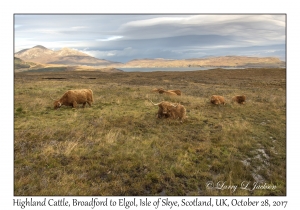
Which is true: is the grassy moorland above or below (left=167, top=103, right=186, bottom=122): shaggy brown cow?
below

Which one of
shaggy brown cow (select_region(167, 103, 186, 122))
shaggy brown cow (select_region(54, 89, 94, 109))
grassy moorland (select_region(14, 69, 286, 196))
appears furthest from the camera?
shaggy brown cow (select_region(54, 89, 94, 109))

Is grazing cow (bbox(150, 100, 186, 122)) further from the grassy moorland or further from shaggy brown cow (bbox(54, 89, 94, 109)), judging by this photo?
shaggy brown cow (bbox(54, 89, 94, 109))

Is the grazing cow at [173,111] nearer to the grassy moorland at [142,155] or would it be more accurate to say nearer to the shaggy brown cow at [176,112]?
the shaggy brown cow at [176,112]

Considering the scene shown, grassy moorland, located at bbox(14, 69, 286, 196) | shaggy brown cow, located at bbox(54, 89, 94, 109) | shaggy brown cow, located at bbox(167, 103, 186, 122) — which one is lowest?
grassy moorland, located at bbox(14, 69, 286, 196)

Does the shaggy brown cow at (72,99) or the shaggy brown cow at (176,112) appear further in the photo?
the shaggy brown cow at (72,99)

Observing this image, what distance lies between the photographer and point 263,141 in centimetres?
886

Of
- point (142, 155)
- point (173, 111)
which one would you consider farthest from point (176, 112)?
point (142, 155)

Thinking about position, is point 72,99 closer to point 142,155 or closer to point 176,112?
point 176,112

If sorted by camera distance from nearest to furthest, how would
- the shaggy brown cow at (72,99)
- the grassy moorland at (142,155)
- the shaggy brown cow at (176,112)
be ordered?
the grassy moorland at (142,155) → the shaggy brown cow at (176,112) → the shaggy brown cow at (72,99)

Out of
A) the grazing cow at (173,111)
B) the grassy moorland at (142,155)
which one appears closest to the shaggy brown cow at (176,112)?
the grazing cow at (173,111)

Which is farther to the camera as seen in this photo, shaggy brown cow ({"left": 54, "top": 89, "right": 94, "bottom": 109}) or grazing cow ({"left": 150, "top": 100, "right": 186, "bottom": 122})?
shaggy brown cow ({"left": 54, "top": 89, "right": 94, "bottom": 109})

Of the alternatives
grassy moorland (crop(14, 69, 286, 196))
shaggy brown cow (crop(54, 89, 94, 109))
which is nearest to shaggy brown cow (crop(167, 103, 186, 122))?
grassy moorland (crop(14, 69, 286, 196))
